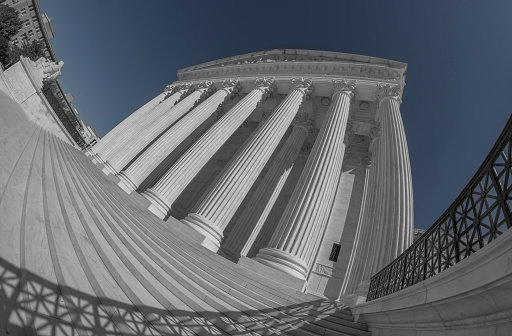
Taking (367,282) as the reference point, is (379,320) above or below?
below

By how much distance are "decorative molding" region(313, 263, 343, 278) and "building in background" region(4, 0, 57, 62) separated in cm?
10927

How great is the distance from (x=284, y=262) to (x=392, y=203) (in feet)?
25.0

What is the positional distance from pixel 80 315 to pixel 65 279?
1140mm

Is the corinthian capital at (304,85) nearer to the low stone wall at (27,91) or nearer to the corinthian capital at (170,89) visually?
the corinthian capital at (170,89)

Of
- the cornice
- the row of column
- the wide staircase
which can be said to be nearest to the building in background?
the cornice

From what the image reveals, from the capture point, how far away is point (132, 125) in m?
30.3

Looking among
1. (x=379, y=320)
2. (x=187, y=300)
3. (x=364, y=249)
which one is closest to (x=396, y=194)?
(x=364, y=249)

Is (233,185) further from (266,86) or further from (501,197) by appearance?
(266,86)

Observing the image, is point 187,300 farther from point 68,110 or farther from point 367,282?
point 68,110

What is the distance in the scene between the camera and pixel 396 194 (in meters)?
16.5

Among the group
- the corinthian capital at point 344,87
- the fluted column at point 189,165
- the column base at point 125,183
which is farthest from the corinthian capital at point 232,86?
the column base at point 125,183

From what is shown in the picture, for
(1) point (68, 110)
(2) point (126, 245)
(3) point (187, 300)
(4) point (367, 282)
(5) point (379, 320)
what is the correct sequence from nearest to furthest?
1. (5) point (379, 320)
2. (3) point (187, 300)
3. (2) point (126, 245)
4. (4) point (367, 282)
5. (1) point (68, 110)

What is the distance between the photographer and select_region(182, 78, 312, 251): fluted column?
696 inches

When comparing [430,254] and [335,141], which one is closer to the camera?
[430,254]
